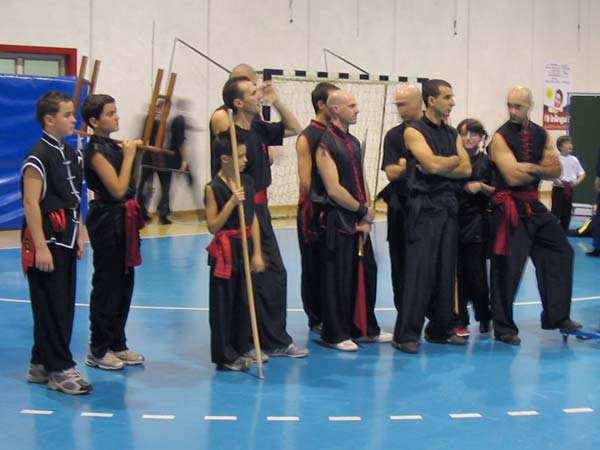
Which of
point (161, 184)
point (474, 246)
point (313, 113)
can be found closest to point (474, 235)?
point (474, 246)

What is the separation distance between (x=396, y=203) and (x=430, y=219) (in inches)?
17.3

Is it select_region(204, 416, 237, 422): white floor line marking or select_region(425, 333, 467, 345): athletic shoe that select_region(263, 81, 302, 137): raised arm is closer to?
select_region(425, 333, 467, 345): athletic shoe

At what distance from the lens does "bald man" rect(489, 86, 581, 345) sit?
7.06 m

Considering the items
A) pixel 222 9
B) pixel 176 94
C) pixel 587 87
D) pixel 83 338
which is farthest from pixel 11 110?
pixel 587 87

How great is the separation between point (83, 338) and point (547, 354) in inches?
140

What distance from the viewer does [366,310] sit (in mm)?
7137

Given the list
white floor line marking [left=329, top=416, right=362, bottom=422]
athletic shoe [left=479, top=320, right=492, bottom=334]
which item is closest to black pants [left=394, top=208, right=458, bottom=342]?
athletic shoe [left=479, top=320, right=492, bottom=334]

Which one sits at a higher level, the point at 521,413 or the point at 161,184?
the point at 161,184

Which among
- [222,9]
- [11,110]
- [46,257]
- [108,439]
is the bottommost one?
[108,439]

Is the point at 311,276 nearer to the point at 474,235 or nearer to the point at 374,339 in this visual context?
the point at 374,339

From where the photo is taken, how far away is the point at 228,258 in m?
6.16

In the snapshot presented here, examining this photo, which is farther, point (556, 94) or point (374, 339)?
point (556, 94)

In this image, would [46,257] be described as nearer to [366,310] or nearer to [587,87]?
[366,310]

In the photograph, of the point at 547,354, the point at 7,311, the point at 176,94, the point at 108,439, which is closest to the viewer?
the point at 108,439
